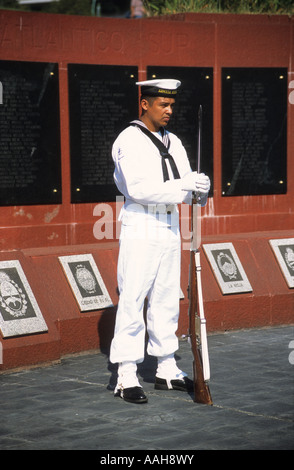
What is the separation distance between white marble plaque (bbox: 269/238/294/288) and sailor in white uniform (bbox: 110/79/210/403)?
2.51 meters

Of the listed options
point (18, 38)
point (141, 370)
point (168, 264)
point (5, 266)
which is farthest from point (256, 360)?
point (18, 38)

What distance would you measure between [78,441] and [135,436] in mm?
297

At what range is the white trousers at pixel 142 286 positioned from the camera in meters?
5.56

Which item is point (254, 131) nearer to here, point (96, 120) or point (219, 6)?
point (219, 6)

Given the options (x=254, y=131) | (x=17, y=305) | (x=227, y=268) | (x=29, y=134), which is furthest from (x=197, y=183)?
(x=254, y=131)

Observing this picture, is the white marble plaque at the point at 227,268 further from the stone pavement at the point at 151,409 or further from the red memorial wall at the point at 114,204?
the stone pavement at the point at 151,409

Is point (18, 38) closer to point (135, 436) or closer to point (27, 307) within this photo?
point (27, 307)

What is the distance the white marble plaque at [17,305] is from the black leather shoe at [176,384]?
108 cm

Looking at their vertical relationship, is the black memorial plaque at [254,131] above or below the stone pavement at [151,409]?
above

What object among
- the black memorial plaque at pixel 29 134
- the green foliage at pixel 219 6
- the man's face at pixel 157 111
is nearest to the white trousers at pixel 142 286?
the man's face at pixel 157 111

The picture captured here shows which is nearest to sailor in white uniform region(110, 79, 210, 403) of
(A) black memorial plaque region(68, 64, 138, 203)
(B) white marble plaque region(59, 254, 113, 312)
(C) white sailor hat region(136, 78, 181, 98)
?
(C) white sailor hat region(136, 78, 181, 98)

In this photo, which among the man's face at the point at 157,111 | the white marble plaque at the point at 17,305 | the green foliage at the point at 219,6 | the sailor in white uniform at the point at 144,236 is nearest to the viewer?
the sailor in white uniform at the point at 144,236

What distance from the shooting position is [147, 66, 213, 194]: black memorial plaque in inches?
320

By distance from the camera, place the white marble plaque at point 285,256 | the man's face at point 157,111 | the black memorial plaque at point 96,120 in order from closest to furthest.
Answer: the man's face at point 157,111
the black memorial plaque at point 96,120
the white marble plaque at point 285,256
